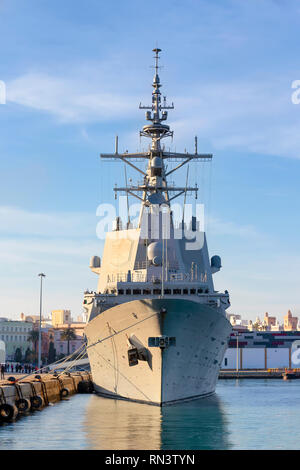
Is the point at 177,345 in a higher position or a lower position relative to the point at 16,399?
higher

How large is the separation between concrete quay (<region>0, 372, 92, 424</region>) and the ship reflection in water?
2.93 meters

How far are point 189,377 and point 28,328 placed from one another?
103336 millimetres

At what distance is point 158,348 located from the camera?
32.0 m

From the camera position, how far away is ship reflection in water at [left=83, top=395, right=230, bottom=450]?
24.3 metres

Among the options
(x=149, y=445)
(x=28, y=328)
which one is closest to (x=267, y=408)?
(x=149, y=445)

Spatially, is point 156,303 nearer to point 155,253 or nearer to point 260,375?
point 155,253

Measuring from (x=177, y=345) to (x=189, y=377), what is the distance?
2489mm

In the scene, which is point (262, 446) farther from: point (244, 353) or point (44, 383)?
point (244, 353)

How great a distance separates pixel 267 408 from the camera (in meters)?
38.5

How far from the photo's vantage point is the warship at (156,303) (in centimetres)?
3234

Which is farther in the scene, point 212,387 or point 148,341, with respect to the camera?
point 212,387
